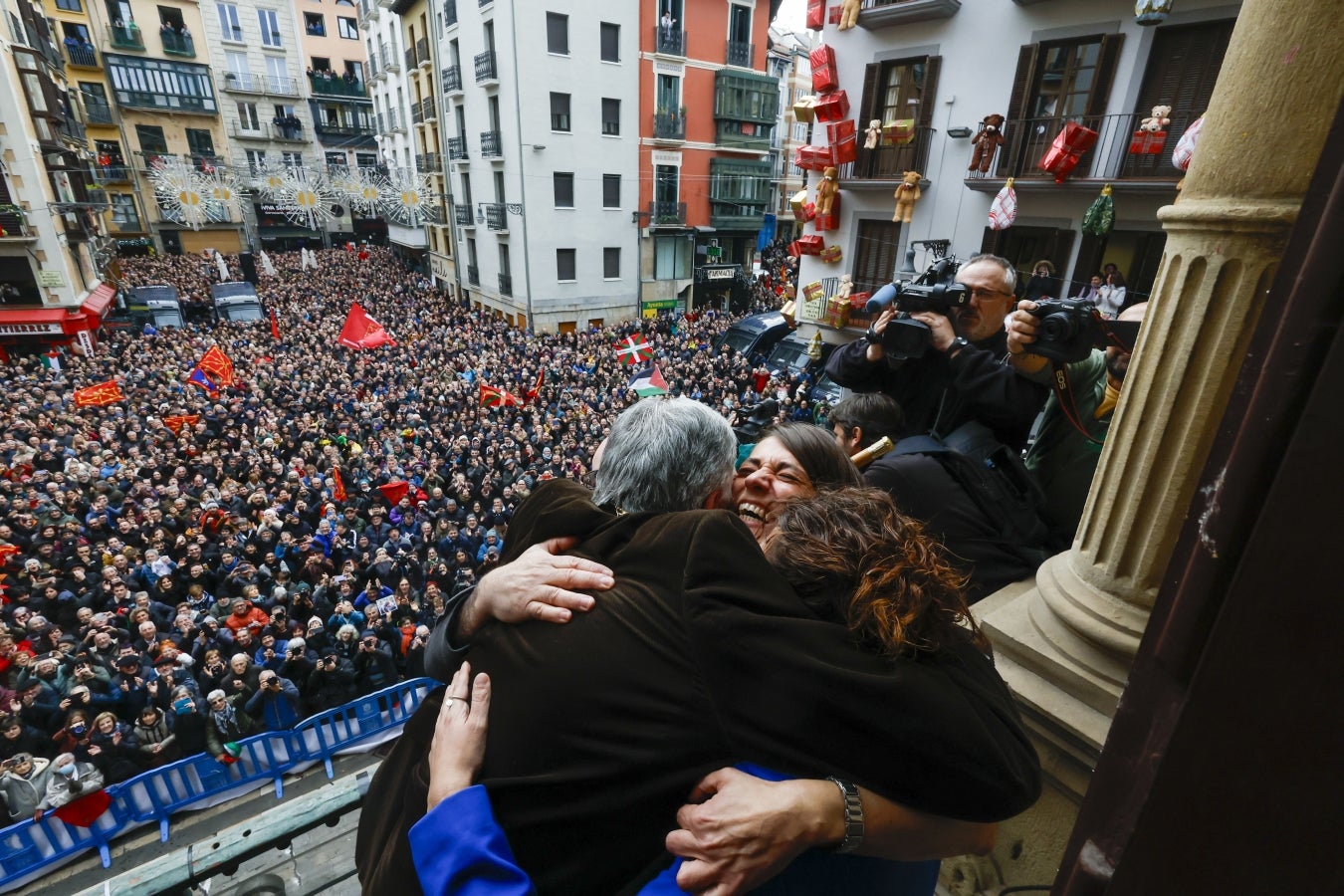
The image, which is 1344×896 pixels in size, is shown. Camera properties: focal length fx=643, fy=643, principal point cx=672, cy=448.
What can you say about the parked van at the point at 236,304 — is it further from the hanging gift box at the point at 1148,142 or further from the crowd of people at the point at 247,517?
the hanging gift box at the point at 1148,142

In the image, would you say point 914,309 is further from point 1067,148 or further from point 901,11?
point 901,11

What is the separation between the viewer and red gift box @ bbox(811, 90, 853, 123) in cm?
1349

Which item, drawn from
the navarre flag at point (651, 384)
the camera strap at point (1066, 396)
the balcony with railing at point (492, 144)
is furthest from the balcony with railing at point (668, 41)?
the camera strap at point (1066, 396)

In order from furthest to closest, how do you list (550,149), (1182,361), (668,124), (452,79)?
(452,79)
(668,124)
(550,149)
(1182,361)

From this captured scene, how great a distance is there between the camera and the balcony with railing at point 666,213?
26156 mm

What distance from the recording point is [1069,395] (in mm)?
2783

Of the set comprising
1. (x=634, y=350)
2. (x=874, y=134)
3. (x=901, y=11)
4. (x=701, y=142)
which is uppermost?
(x=901, y=11)

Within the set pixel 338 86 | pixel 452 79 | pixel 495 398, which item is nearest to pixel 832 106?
pixel 495 398

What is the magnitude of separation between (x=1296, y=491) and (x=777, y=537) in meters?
0.93

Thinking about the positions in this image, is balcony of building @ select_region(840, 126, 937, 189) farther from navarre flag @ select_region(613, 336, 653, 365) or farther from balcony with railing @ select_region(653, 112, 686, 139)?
balcony with railing @ select_region(653, 112, 686, 139)

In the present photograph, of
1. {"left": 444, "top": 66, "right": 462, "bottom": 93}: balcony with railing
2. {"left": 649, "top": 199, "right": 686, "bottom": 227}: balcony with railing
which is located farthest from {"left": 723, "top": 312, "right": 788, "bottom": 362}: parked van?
{"left": 444, "top": 66, "right": 462, "bottom": 93}: balcony with railing

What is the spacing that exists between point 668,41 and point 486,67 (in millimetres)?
6853

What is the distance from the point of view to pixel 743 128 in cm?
2764

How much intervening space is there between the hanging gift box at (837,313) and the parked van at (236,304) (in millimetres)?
20479
